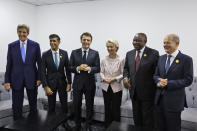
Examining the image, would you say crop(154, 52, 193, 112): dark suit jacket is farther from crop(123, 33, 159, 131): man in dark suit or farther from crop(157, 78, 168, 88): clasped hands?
crop(123, 33, 159, 131): man in dark suit

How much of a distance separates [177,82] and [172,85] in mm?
57

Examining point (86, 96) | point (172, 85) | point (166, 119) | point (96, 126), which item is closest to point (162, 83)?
point (172, 85)

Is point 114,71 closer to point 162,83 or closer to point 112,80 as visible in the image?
point 112,80

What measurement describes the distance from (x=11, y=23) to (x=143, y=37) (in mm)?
3064

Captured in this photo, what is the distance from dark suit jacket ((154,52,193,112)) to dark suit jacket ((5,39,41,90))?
176 cm

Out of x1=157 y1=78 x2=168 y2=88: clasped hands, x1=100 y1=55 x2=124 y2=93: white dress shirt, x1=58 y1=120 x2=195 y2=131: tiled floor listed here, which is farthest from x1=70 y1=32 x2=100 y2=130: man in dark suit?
x1=157 y1=78 x2=168 y2=88: clasped hands

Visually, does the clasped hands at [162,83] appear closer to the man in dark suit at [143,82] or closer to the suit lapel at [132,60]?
the man in dark suit at [143,82]

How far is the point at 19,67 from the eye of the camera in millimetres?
2357

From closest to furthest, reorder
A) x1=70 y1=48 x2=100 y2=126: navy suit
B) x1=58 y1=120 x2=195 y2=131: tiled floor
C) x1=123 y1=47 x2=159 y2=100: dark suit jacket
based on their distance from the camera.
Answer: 1. x1=123 y1=47 x2=159 y2=100: dark suit jacket
2. x1=70 y1=48 x2=100 y2=126: navy suit
3. x1=58 y1=120 x2=195 y2=131: tiled floor

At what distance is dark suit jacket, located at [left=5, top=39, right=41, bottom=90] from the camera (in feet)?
7.73

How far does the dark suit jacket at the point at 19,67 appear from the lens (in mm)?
2355

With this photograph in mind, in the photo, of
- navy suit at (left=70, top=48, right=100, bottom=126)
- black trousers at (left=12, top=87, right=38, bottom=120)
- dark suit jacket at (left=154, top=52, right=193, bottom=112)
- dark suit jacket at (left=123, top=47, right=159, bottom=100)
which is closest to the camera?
dark suit jacket at (left=154, top=52, right=193, bottom=112)

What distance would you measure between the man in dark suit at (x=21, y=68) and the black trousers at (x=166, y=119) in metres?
1.65

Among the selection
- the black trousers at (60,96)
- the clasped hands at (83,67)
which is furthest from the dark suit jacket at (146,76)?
the black trousers at (60,96)
